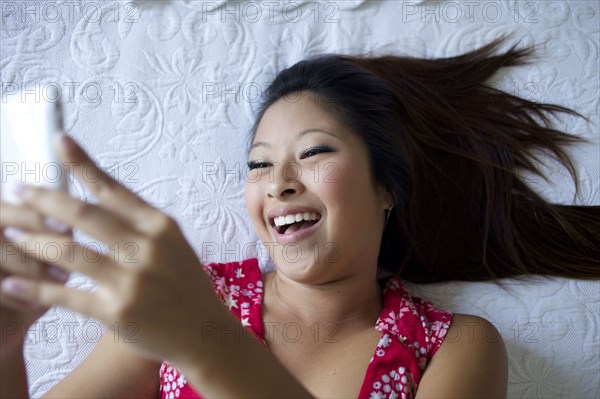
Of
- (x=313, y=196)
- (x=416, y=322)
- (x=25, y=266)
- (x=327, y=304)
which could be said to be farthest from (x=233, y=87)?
(x=25, y=266)

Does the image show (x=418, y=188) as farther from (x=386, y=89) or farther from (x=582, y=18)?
(x=582, y=18)

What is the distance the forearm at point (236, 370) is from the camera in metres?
0.55

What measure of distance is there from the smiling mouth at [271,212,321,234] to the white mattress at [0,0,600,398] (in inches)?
7.5

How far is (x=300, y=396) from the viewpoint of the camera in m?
0.60

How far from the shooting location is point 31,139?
2.01 ft

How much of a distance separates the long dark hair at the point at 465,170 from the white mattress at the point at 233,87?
38mm

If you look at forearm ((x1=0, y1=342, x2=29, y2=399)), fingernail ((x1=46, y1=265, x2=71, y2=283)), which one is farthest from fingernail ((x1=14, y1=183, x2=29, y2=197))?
forearm ((x1=0, y1=342, x2=29, y2=399))

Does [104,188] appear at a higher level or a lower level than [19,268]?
higher

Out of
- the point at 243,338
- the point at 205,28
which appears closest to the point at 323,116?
the point at 205,28

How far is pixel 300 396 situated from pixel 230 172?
0.67m

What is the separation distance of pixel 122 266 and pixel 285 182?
1.56 feet

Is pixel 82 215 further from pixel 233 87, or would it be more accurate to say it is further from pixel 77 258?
pixel 233 87

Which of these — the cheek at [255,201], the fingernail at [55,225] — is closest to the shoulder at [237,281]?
the cheek at [255,201]

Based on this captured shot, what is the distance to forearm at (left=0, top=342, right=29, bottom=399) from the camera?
742mm
